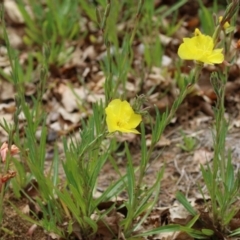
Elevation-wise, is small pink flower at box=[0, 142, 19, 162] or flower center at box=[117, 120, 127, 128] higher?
flower center at box=[117, 120, 127, 128]

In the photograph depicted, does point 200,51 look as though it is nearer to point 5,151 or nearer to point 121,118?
point 121,118

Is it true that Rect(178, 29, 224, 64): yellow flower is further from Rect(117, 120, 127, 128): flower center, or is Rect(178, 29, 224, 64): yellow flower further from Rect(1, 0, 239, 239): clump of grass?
Rect(117, 120, 127, 128): flower center

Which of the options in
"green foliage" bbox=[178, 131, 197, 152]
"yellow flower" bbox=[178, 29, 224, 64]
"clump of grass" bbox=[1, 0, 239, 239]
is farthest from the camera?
"green foliage" bbox=[178, 131, 197, 152]

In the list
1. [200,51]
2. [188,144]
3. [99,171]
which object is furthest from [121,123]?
[188,144]

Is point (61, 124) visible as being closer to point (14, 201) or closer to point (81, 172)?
point (14, 201)

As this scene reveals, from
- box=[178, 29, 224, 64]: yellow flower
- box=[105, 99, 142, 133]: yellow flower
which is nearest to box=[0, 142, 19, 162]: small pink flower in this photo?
box=[105, 99, 142, 133]: yellow flower

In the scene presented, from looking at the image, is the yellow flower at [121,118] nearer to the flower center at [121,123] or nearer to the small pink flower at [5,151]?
the flower center at [121,123]

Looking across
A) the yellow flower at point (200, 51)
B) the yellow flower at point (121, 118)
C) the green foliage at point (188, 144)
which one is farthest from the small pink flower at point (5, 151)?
the green foliage at point (188, 144)
